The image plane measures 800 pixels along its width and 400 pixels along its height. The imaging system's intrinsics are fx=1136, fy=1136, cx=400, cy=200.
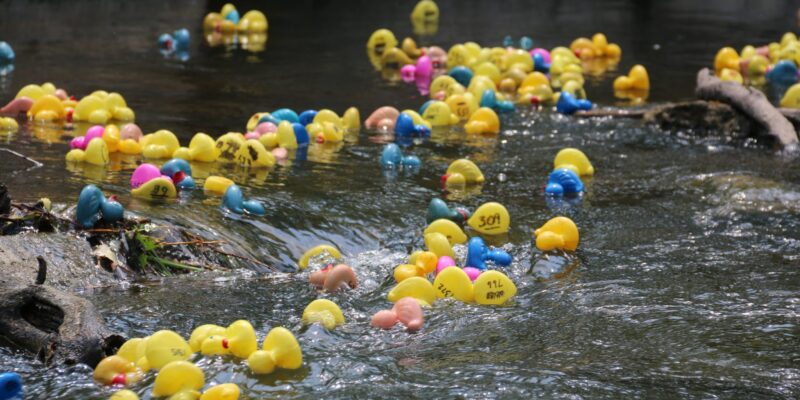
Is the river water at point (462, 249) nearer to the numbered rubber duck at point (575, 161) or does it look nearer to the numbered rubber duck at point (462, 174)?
the numbered rubber duck at point (462, 174)

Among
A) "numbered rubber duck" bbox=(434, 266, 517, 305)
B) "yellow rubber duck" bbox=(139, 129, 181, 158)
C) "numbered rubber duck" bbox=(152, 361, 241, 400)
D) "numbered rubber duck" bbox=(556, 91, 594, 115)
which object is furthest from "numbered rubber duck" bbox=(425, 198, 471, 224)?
"numbered rubber duck" bbox=(556, 91, 594, 115)

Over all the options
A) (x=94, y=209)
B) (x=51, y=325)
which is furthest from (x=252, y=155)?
(x=51, y=325)

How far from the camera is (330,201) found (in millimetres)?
7977

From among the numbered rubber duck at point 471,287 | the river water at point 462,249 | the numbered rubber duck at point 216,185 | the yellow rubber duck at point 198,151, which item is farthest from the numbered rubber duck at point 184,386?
the yellow rubber duck at point 198,151

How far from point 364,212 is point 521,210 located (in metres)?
1.20

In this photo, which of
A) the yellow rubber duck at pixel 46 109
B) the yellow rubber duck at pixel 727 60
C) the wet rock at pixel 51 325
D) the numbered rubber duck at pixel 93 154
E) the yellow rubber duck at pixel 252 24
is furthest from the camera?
the yellow rubber duck at pixel 252 24

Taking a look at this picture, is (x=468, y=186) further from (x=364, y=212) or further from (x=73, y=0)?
(x=73, y=0)

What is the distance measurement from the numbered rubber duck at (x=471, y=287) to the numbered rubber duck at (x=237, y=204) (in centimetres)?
165

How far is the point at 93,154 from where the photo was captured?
835 centimetres

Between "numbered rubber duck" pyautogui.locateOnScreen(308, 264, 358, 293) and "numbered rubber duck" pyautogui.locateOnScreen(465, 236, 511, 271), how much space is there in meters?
0.79

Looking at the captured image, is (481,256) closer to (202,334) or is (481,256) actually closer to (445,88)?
(202,334)

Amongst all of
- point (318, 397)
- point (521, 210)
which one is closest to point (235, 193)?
point (521, 210)

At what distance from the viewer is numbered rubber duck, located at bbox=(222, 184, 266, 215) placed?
7.27 metres

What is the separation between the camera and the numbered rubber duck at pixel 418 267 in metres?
6.55
